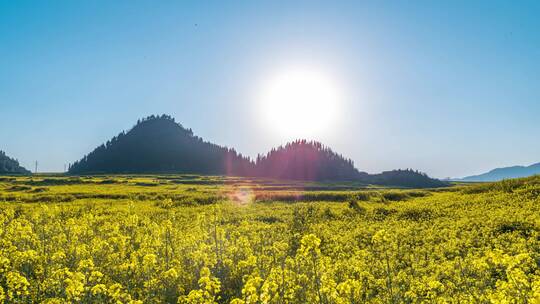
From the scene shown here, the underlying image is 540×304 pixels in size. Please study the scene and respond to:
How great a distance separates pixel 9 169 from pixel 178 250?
220789 mm

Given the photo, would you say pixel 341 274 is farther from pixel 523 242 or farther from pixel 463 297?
pixel 523 242

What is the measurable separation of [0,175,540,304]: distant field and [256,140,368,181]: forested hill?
143780mm

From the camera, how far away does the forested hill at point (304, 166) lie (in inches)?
7077

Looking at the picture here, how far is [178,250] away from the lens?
13.3m

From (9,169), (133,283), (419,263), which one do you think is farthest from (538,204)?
(9,169)

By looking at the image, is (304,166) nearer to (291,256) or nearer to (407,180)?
(407,180)

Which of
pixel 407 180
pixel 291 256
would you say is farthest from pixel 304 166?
pixel 291 256

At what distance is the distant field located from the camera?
7926 mm

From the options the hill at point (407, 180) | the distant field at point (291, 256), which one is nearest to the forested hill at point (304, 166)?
the hill at point (407, 180)

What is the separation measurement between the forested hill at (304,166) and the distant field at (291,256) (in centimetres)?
14378

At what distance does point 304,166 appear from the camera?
602 ft

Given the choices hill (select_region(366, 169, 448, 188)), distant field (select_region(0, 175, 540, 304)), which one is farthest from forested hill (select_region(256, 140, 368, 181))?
distant field (select_region(0, 175, 540, 304))

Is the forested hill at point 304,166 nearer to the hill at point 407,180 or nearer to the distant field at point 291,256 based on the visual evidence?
the hill at point 407,180

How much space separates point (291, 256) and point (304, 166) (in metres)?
169
